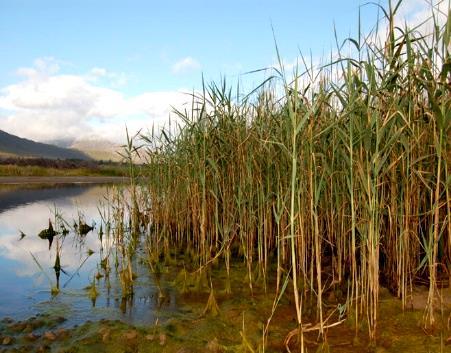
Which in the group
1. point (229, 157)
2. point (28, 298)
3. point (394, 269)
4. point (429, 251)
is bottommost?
point (28, 298)

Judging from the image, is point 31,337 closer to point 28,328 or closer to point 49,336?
point 49,336

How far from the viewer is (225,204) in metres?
5.93

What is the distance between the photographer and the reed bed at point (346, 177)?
11.1ft

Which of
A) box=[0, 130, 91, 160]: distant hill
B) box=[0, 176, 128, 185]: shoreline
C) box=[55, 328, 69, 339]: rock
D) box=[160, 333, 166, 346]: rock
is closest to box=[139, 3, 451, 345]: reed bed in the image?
box=[160, 333, 166, 346]: rock

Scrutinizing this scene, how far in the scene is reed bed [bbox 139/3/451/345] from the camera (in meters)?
3.40

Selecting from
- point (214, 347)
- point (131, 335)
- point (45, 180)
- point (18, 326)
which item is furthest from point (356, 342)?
point (45, 180)

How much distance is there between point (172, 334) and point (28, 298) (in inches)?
91.7

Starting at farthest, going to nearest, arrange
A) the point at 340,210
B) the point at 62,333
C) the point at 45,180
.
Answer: the point at 45,180, the point at 340,210, the point at 62,333

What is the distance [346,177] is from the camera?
3557mm

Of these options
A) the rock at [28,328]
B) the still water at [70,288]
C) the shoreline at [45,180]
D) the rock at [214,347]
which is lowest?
the still water at [70,288]

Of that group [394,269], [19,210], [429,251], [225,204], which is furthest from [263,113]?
[19,210]

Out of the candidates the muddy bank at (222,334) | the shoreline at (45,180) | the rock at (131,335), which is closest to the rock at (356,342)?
the muddy bank at (222,334)

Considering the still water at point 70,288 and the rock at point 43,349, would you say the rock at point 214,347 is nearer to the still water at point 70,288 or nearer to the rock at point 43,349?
the still water at point 70,288

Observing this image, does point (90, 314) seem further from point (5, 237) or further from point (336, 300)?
point (5, 237)
